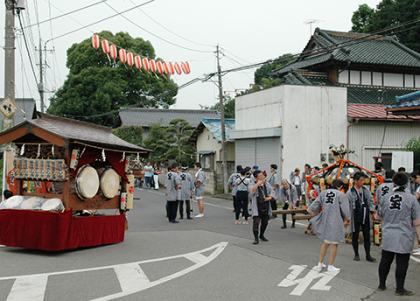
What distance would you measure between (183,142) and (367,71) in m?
15.0

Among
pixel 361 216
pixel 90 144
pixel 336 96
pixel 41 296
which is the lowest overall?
pixel 41 296

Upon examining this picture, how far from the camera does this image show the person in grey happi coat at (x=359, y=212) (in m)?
9.02

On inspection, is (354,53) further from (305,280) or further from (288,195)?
(305,280)

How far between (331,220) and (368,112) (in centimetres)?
1651

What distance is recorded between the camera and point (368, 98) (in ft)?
84.0

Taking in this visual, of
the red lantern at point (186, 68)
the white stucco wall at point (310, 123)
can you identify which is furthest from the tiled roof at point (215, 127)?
the red lantern at point (186, 68)

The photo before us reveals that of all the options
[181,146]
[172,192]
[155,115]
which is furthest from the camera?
[155,115]

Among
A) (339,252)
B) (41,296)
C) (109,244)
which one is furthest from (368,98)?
(41,296)

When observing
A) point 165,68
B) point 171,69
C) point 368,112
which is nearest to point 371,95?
point 368,112

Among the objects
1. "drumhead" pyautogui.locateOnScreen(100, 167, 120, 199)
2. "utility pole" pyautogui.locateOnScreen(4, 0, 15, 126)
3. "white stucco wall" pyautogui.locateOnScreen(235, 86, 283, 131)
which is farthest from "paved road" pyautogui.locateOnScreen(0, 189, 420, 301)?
"white stucco wall" pyautogui.locateOnScreen(235, 86, 283, 131)

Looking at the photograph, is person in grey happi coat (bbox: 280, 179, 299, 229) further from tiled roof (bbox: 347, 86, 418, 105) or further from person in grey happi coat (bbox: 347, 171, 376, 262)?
tiled roof (bbox: 347, 86, 418, 105)

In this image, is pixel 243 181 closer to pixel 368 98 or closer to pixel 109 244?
pixel 109 244

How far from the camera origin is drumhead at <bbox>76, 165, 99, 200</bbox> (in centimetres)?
935

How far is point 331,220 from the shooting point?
7.99 m
